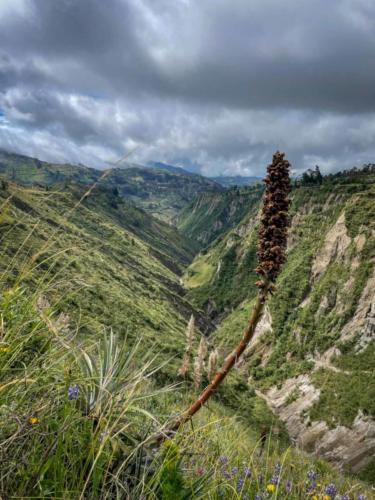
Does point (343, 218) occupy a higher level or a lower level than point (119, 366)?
higher

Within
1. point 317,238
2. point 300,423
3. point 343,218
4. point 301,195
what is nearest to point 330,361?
point 300,423

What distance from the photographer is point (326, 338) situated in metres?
103

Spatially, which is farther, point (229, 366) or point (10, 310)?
point (229, 366)

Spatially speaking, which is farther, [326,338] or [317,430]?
[326,338]

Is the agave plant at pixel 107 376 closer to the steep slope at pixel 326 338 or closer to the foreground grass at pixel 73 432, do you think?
the foreground grass at pixel 73 432

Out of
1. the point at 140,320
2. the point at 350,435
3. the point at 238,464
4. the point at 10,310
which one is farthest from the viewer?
the point at 140,320

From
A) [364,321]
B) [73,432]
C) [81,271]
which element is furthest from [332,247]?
[73,432]

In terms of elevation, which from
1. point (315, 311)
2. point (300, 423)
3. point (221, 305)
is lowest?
point (300, 423)

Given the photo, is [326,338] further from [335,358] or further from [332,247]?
[332,247]

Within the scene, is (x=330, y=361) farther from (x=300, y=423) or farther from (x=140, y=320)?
(x=140, y=320)

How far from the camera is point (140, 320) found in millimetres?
79812

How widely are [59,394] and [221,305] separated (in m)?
194

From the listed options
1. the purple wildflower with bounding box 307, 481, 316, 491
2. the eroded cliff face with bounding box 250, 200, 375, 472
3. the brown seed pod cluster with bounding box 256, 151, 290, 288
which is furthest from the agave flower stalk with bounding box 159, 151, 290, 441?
the eroded cliff face with bounding box 250, 200, 375, 472

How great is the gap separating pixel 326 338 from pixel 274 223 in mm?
109892
